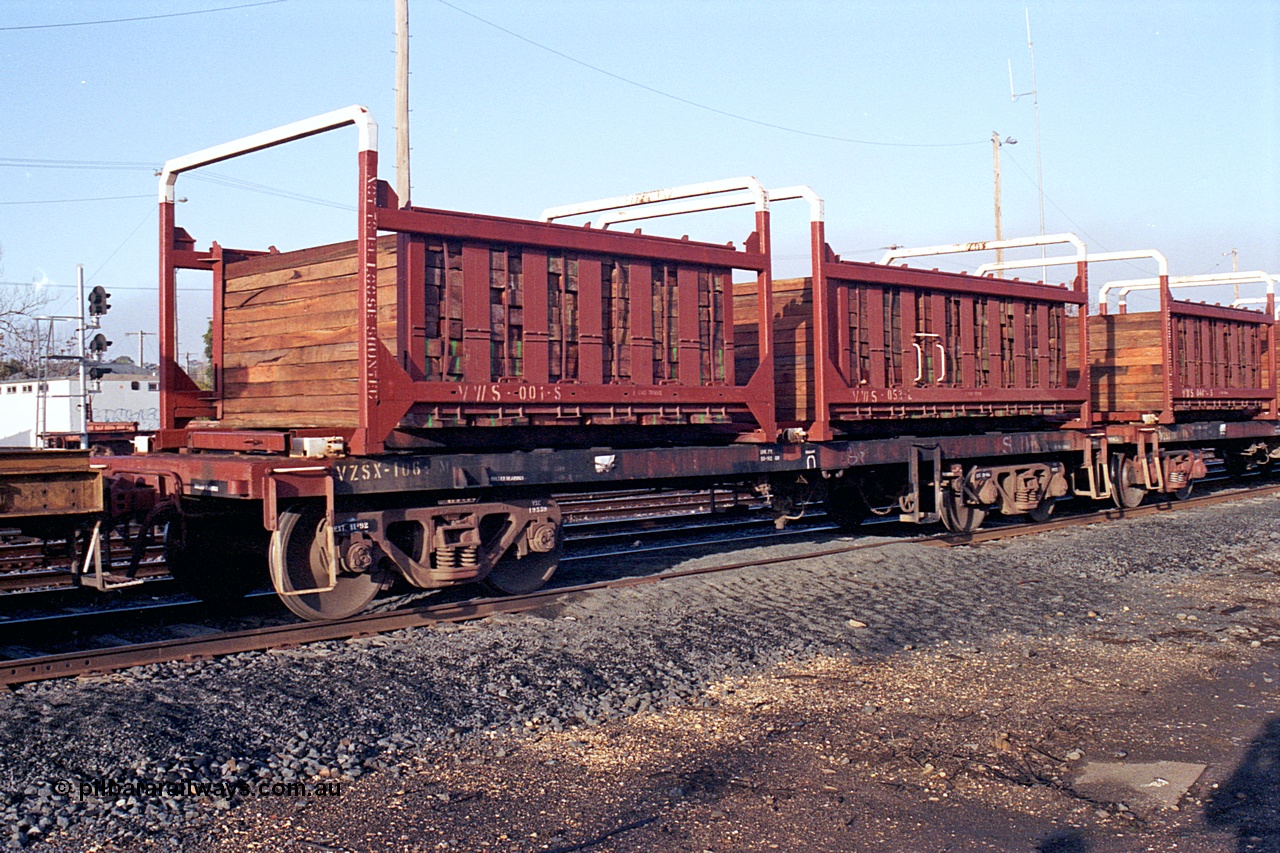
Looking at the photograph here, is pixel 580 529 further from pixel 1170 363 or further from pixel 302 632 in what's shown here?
pixel 1170 363

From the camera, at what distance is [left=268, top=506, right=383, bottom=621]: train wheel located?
7.18 meters

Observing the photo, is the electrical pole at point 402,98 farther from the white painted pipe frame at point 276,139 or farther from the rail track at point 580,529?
the white painted pipe frame at point 276,139

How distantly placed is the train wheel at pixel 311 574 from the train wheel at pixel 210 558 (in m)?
0.83

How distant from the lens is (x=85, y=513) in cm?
683

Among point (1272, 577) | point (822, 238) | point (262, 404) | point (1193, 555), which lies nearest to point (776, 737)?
point (262, 404)

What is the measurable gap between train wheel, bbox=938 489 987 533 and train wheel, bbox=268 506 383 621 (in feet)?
24.6

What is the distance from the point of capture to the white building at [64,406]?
38.1 metres

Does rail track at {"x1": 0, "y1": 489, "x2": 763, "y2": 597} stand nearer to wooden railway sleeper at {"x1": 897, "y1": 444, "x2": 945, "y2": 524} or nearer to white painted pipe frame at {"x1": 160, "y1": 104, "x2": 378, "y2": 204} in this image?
wooden railway sleeper at {"x1": 897, "y1": 444, "x2": 945, "y2": 524}

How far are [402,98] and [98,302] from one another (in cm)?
1203

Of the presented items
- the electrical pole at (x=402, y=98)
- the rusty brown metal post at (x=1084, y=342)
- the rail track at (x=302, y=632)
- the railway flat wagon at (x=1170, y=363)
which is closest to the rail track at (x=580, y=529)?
the rail track at (x=302, y=632)

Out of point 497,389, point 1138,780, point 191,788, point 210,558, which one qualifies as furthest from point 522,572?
point 1138,780

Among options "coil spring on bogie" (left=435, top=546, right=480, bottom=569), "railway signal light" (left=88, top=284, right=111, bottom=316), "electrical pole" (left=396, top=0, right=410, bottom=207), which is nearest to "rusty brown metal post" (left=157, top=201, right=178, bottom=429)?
"coil spring on bogie" (left=435, top=546, right=480, bottom=569)

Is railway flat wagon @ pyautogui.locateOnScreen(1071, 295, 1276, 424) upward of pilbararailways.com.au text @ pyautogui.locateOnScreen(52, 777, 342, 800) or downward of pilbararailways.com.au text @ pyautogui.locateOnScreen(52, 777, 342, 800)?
upward

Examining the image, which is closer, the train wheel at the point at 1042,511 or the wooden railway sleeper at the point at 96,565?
the wooden railway sleeper at the point at 96,565
